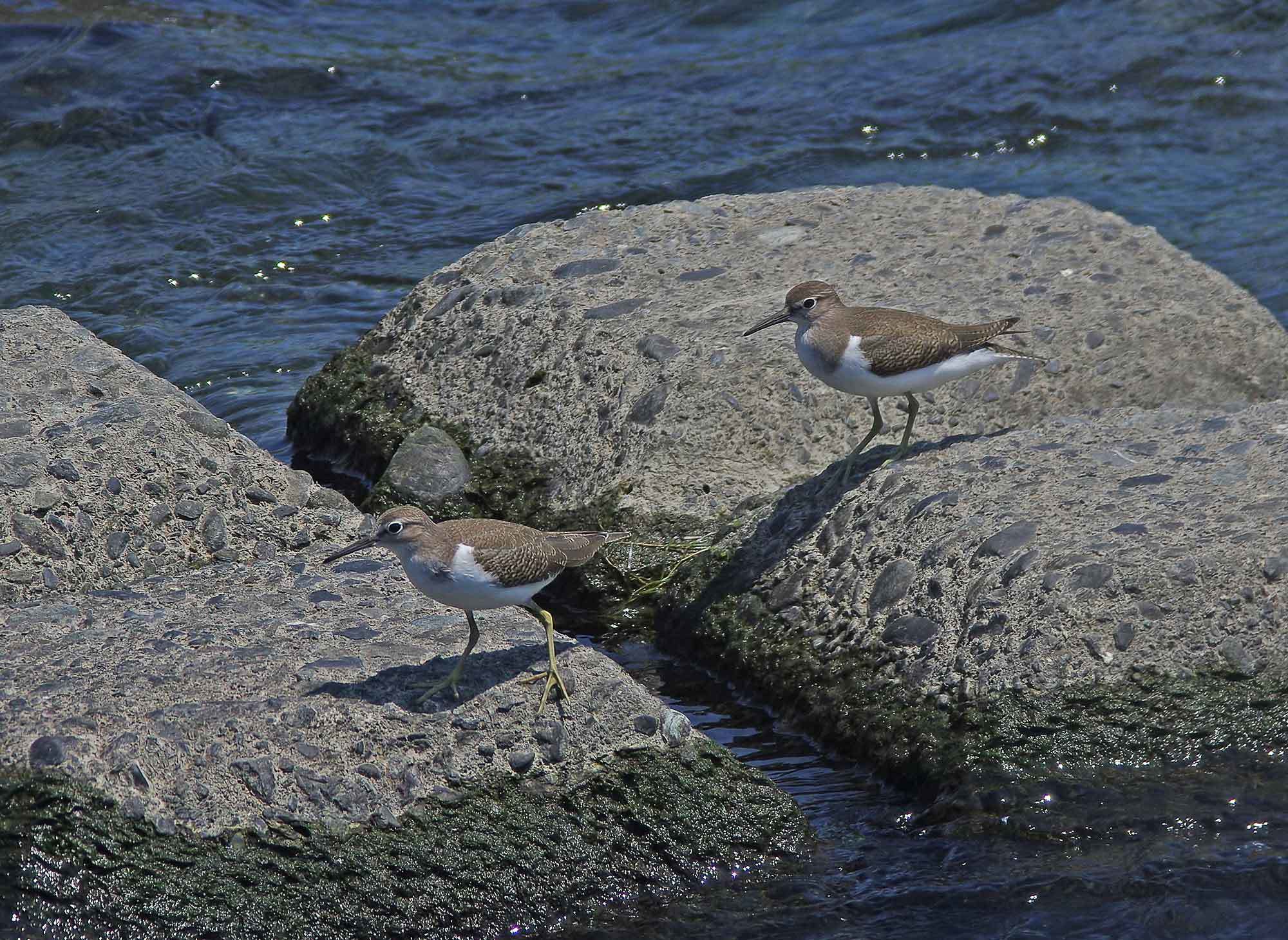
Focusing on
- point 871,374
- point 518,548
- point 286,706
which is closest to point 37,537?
point 286,706

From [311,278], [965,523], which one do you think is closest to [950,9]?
[311,278]

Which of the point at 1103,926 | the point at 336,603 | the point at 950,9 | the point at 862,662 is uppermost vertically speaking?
the point at 950,9

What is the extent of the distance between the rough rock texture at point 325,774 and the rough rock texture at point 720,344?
179cm

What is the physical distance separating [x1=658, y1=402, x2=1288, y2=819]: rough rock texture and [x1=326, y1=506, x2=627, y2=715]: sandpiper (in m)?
1.34

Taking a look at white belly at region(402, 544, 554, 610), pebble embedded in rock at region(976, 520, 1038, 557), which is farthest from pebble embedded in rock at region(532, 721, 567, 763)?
pebble embedded in rock at region(976, 520, 1038, 557)

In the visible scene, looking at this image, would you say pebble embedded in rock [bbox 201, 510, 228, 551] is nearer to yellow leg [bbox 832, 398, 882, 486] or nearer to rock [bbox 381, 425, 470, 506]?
rock [bbox 381, 425, 470, 506]

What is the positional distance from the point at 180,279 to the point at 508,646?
758 cm

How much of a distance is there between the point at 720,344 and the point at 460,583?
307cm

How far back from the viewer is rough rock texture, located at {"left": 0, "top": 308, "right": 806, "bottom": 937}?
536 centimetres

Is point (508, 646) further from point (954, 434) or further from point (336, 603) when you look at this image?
point (954, 434)

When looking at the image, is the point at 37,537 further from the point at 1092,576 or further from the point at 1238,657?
the point at 1238,657

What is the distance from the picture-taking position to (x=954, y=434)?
27.1ft

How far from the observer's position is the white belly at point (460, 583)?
584 cm

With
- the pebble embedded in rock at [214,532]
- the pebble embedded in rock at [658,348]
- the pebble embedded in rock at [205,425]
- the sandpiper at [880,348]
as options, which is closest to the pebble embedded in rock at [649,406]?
the pebble embedded in rock at [658,348]
